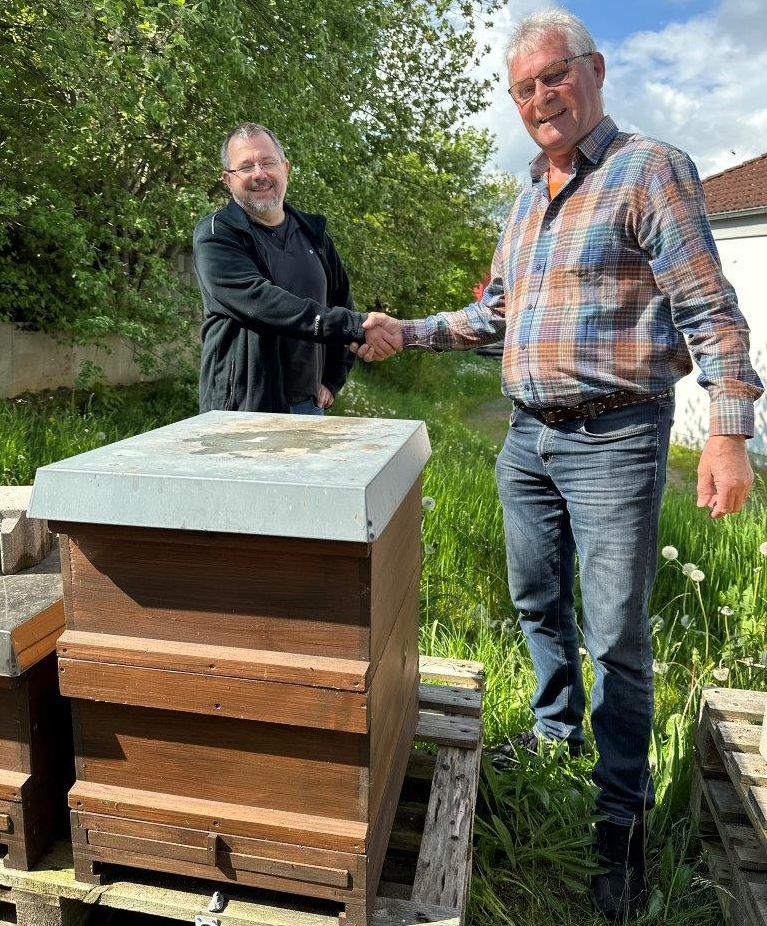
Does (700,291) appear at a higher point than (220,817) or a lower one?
higher

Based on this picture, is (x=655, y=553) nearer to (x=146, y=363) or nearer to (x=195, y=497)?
(x=195, y=497)

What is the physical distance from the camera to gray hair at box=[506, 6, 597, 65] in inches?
77.7

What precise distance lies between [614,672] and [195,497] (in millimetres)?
1216

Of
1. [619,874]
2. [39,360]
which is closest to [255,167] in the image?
[619,874]

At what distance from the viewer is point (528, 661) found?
10.2 feet

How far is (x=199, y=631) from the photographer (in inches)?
53.5

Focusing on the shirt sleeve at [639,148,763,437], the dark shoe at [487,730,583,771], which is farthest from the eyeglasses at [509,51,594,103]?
the dark shoe at [487,730,583,771]

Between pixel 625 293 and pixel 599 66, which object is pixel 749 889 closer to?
pixel 625 293

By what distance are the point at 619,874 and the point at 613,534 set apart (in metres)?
0.87

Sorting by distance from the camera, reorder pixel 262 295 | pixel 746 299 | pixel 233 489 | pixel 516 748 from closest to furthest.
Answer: pixel 233 489
pixel 516 748
pixel 262 295
pixel 746 299

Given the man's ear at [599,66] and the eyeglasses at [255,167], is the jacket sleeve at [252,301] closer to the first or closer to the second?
the eyeglasses at [255,167]

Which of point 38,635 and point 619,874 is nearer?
point 38,635

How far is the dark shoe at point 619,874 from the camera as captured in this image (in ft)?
6.45

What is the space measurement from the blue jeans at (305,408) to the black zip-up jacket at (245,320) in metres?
0.08
